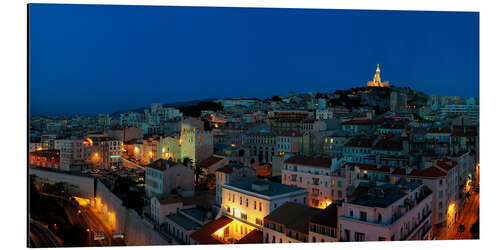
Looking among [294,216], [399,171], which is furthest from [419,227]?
[399,171]

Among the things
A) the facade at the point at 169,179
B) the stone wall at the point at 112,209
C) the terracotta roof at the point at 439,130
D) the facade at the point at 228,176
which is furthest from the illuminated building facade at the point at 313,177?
the terracotta roof at the point at 439,130

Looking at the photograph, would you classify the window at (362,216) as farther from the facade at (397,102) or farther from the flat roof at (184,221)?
the facade at (397,102)

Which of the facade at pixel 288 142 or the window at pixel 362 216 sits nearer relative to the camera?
the window at pixel 362 216

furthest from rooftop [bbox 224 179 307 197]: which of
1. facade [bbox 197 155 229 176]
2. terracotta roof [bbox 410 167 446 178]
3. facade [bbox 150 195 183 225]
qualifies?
facade [bbox 197 155 229 176]

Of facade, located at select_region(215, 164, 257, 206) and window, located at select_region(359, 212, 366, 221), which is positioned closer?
window, located at select_region(359, 212, 366, 221)

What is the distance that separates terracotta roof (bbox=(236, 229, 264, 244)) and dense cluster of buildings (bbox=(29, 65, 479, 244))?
2 centimetres

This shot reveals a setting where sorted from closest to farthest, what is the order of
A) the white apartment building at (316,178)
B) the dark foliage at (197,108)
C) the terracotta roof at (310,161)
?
the white apartment building at (316,178) < the terracotta roof at (310,161) < the dark foliage at (197,108)

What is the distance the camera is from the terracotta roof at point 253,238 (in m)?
9.03

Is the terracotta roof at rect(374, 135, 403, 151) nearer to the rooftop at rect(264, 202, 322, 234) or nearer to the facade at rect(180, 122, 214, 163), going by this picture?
the facade at rect(180, 122, 214, 163)

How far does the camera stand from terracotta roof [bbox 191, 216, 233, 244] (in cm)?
912

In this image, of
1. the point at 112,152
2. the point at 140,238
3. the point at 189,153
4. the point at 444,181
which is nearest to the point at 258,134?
the point at 189,153

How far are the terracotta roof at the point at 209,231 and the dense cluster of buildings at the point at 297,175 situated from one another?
0.09 ft

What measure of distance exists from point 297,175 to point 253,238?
4928 millimetres

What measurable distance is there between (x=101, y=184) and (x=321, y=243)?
12.1 m
